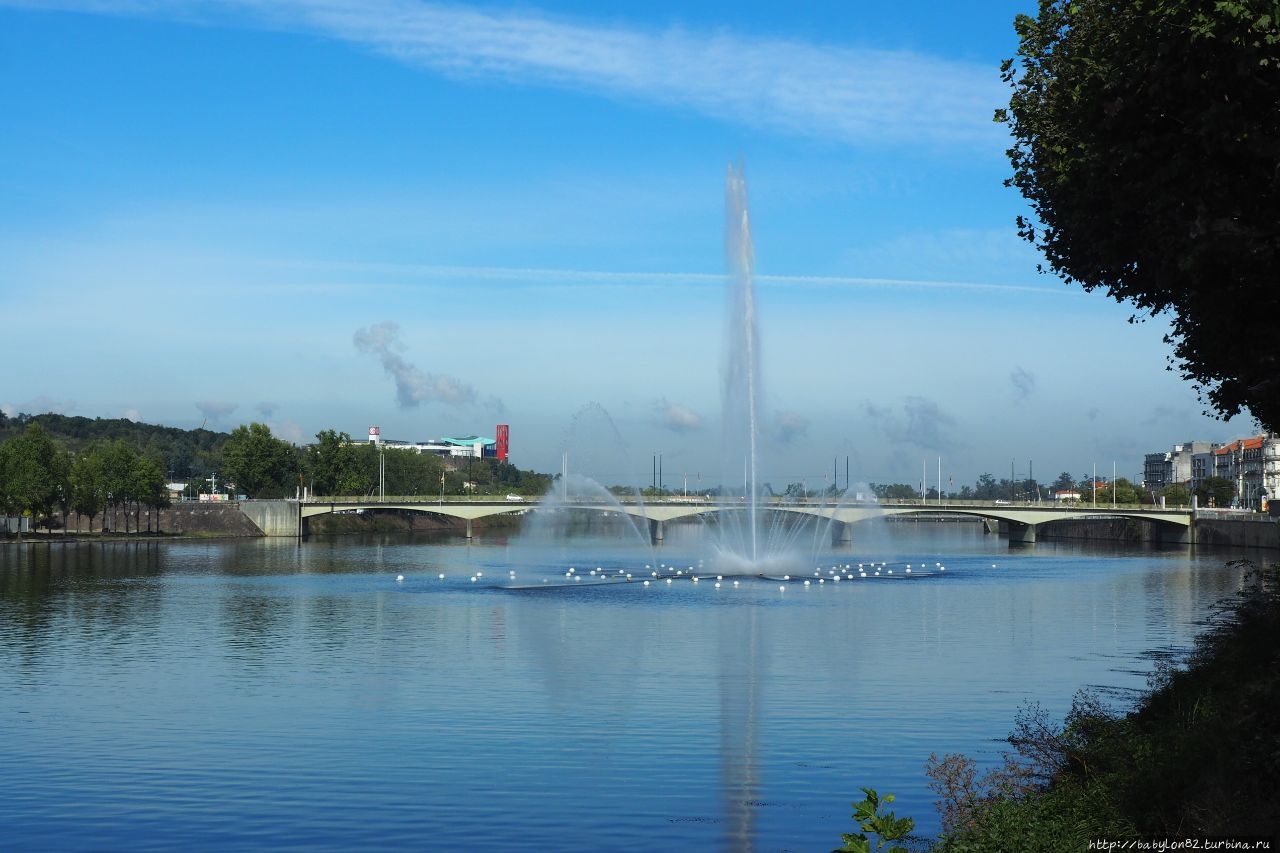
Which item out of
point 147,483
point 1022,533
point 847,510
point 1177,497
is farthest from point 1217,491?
point 147,483

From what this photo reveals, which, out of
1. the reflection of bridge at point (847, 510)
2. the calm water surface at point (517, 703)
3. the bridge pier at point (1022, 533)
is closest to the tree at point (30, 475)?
the reflection of bridge at point (847, 510)

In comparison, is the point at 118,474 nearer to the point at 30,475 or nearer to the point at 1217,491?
the point at 30,475

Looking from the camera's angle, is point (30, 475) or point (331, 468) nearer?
point (30, 475)

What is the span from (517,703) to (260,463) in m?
137

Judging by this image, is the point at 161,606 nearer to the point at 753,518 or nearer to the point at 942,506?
the point at 753,518

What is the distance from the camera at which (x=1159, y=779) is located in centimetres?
1731

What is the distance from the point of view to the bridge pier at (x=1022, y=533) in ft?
471

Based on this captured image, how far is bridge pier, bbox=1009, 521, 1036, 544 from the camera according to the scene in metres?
144

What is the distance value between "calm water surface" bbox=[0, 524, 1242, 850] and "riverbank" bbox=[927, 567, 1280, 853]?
1906 mm

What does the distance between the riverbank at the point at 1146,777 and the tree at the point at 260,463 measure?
148 meters

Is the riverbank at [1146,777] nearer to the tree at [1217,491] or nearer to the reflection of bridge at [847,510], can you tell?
the reflection of bridge at [847,510]

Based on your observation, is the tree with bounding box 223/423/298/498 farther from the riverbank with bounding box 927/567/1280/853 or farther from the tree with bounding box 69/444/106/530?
the riverbank with bounding box 927/567/1280/853

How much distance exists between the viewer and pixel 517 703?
32.1 m

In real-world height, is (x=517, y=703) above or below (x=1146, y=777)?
below
